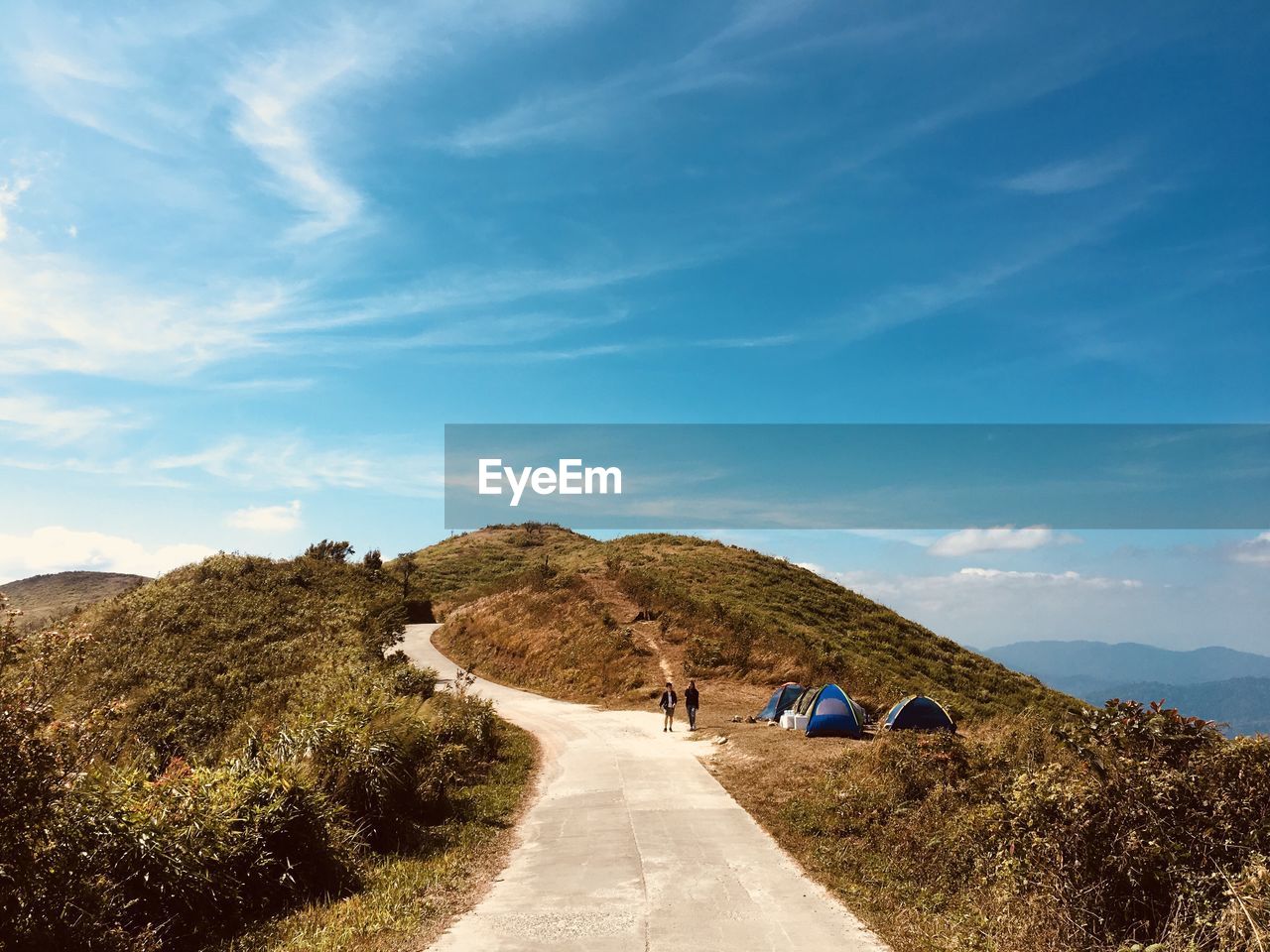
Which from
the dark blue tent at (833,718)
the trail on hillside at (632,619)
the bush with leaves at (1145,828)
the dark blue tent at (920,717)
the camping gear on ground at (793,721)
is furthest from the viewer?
the trail on hillside at (632,619)

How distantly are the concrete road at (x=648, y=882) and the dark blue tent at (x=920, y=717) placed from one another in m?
8.40

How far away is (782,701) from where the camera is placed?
1092 inches

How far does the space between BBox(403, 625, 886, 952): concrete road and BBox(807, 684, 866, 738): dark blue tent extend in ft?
19.3

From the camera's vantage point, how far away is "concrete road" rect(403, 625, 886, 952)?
8.95 meters

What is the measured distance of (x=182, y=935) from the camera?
29.3 feet

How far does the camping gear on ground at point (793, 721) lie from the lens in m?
25.2

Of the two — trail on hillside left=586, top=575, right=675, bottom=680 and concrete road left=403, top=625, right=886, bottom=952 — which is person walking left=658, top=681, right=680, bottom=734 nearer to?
concrete road left=403, top=625, right=886, bottom=952

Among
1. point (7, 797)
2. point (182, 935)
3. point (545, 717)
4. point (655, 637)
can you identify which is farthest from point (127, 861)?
point (655, 637)

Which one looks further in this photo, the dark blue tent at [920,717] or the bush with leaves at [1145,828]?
the dark blue tent at [920,717]

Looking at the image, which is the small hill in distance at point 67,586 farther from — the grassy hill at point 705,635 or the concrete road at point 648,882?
the concrete road at point 648,882

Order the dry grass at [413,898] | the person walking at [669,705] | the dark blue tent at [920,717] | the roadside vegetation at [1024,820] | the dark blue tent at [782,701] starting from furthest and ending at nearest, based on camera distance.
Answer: the dark blue tent at [782,701]
the person walking at [669,705]
the dark blue tent at [920,717]
the dry grass at [413,898]
the roadside vegetation at [1024,820]

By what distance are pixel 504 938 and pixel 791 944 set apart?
353 cm

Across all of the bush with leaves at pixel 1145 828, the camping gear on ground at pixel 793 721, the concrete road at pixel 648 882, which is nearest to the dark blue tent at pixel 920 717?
the camping gear on ground at pixel 793 721

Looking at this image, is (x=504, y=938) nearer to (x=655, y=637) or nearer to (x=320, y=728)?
(x=320, y=728)
